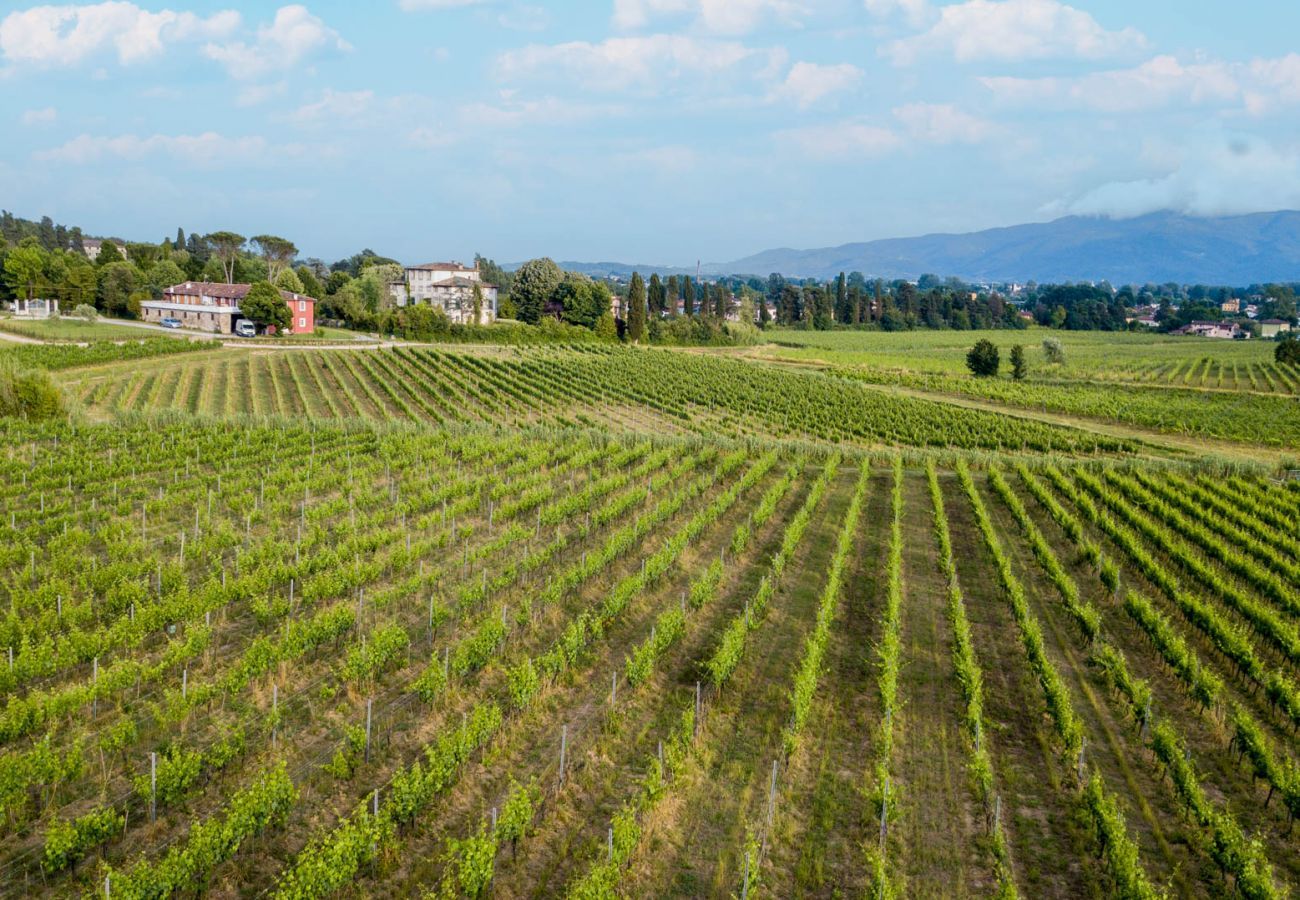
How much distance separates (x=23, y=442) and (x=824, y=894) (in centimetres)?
3117

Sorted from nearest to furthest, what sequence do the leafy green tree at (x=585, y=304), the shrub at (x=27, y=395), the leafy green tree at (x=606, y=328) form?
the shrub at (x=27, y=395)
the leafy green tree at (x=606, y=328)
the leafy green tree at (x=585, y=304)

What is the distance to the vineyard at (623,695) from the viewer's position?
9.91m

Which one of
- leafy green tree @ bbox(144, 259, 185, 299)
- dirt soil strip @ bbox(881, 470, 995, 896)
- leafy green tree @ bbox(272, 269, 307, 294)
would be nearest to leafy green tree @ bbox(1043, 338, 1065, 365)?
dirt soil strip @ bbox(881, 470, 995, 896)

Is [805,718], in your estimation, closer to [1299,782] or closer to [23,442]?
[1299,782]

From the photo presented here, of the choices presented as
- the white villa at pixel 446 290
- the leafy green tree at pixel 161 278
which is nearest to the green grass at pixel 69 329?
the leafy green tree at pixel 161 278

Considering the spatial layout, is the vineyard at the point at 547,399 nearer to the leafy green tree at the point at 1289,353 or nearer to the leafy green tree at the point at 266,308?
the leafy green tree at the point at 266,308

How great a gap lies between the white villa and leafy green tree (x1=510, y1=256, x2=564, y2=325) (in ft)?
12.6

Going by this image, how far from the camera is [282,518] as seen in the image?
22.4 m

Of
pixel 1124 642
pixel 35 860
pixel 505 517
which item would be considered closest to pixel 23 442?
pixel 505 517

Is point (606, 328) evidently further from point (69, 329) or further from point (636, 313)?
point (69, 329)

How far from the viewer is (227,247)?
102 metres

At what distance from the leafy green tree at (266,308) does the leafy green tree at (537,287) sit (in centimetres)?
3174

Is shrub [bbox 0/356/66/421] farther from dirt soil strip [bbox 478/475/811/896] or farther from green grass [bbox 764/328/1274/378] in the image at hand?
green grass [bbox 764/328/1274/378]

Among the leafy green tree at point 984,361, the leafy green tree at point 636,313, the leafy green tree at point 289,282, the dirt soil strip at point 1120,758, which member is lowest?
the dirt soil strip at point 1120,758
